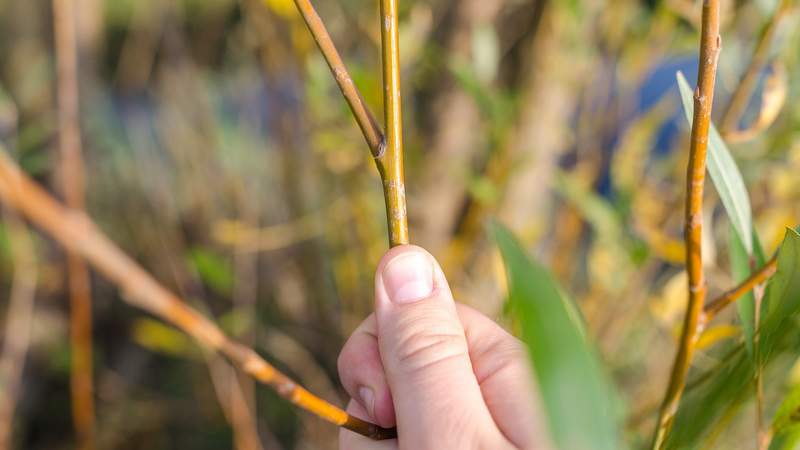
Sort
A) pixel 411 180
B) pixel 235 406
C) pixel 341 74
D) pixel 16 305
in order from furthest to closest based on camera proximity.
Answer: pixel 16 305 < pixel 411 180 < pixel 235 406 < pixel 341 74

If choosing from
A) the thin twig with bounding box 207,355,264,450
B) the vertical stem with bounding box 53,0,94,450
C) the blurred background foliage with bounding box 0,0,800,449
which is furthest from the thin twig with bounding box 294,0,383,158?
the thin twig with bounding box 207,355,264,450

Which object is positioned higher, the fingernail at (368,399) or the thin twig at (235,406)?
the fingernail at (368,399)

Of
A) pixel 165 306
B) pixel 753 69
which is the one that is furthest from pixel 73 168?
pixel 753 69

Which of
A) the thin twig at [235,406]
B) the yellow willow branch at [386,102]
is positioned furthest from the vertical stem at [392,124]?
the thin twig at [235,406]

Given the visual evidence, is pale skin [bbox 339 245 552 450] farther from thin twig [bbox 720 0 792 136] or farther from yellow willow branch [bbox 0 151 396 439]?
thin twig [bbox 720 0 792 136]

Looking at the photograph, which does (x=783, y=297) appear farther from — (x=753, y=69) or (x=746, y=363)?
(x=753, y=69)

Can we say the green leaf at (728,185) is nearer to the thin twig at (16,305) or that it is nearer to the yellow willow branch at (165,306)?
the yellow willow branch at (165,306)
